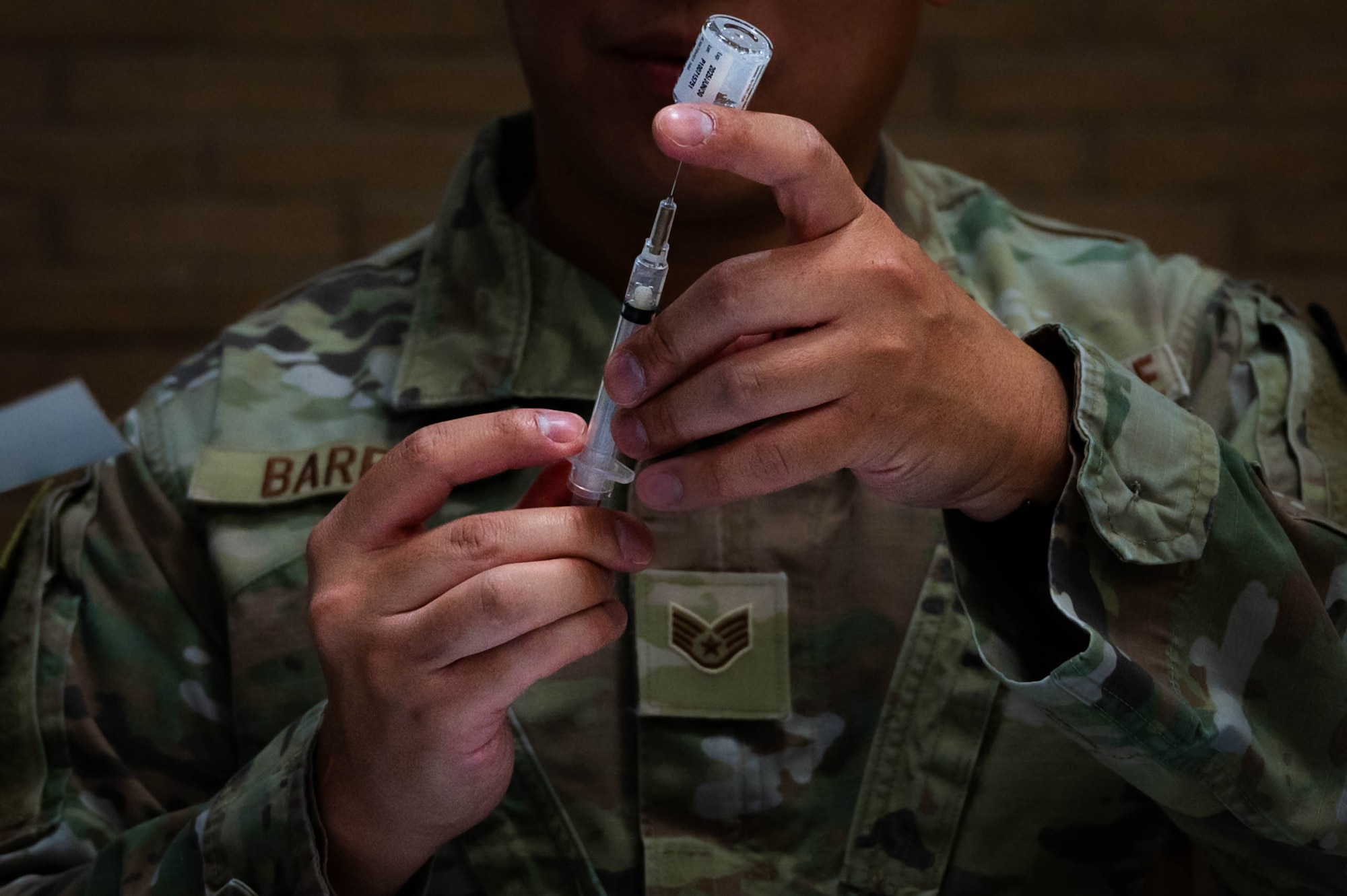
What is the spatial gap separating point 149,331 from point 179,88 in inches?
11.0

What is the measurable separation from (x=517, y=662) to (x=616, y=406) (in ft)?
0.45

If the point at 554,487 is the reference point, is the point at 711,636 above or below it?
below

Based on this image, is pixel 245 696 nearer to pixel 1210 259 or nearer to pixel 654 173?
pixel 654 173

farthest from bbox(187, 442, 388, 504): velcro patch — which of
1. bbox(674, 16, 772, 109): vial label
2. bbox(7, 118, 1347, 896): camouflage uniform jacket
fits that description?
bbox(674, 16, 772, 109): vial label

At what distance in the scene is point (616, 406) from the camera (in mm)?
716

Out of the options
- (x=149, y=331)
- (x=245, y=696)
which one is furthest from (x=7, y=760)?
(x=149, y=331)

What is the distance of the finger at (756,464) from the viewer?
0.68 metres

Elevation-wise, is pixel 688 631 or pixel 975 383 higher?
pixel 975 383

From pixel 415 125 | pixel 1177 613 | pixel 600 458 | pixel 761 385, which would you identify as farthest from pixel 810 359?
pixel 415 125

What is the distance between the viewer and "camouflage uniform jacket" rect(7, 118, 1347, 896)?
30.7 inches

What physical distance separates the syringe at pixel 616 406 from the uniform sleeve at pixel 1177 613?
20 centimetres

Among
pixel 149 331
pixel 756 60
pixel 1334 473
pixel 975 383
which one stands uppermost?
pixel 756 60

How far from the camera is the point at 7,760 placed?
3.06 feet

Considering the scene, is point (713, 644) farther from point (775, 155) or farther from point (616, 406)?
point (775, 155)
